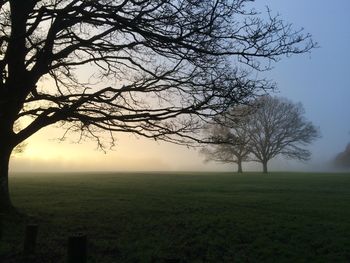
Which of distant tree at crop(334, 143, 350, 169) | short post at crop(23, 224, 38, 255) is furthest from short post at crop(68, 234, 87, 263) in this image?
distant tree at crop(334, 143, 350, 169)

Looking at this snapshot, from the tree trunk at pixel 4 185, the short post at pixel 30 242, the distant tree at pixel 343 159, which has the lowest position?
the short post at pixel 30 242

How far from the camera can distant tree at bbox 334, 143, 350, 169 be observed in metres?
110

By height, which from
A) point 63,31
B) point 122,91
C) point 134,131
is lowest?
point 134,131

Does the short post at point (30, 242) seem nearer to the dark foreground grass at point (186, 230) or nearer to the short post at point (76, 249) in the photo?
the dark foreground grass at point (186, 230)

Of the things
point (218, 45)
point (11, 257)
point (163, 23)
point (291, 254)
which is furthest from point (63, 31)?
point (291, 254)

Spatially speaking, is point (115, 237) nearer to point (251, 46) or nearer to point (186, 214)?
point (186, 214)

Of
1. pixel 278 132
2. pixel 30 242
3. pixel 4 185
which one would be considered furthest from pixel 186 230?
pixel 278 132

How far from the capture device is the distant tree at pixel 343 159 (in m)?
110

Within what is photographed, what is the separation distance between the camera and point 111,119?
16.0 meters

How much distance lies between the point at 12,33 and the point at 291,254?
35.7ft

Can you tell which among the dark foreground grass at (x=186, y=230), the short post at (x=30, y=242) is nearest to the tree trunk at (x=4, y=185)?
the dark foreground grass at (x=186, y=230)

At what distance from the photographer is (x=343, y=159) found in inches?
4380

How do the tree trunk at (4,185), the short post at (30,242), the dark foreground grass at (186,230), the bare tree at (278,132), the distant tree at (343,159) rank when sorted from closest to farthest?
the short post at (30,242)
the dark foreground grass at (186,230)
the tree trunk at (4,185)
the bare tree at (278,132)
the distant tree at (343,159)

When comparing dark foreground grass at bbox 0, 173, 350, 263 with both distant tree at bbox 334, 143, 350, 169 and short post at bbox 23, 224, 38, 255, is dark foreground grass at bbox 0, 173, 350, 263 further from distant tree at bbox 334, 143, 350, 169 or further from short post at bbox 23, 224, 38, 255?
distant tree at bbox 334, 143, 350, 169
